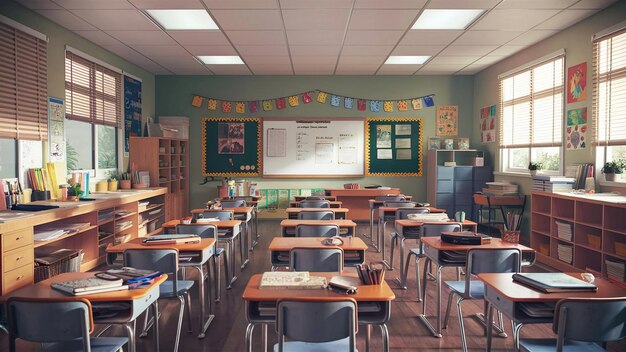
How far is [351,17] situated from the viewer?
5.46m

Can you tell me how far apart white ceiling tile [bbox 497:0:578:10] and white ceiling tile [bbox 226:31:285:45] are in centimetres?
281

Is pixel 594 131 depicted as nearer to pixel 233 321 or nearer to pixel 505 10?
pixel 505 10

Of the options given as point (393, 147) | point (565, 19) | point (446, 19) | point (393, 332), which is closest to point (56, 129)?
point (393, 332)

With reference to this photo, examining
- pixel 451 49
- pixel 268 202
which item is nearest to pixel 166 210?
pixel 268 202

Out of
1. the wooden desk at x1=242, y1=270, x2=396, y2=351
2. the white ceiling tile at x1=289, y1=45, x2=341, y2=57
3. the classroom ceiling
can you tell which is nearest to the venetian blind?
the classroom ceiling

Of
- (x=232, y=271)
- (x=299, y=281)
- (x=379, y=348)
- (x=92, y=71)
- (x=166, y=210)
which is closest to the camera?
(x=299, y=281)

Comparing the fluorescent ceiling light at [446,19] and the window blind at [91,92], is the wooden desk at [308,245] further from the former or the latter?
the window blind at [91,92]

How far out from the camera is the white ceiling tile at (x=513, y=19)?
5.32 metres

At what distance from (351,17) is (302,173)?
4514 millimetres

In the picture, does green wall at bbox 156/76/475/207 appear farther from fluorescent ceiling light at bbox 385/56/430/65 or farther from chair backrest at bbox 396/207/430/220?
chair backrest at bbox 396/207/430/220

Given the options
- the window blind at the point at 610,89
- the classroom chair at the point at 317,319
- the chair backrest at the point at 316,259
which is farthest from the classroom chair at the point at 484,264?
the window blind at the point at 610,89

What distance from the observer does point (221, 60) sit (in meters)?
8.02

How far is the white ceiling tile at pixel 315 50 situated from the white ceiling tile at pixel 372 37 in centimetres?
38

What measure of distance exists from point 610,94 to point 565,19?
110 centimetres
